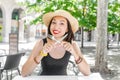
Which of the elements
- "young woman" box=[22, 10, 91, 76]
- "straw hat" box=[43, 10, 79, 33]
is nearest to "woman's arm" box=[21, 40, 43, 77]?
"young woman" box=[22, 10, 91, 76]

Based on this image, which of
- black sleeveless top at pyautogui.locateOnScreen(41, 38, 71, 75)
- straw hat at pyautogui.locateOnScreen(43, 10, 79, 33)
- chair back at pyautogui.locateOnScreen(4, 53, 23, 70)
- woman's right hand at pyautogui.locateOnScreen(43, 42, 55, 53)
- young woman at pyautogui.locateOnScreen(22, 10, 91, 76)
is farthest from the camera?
chair back at pyautogui.locateOnScreen(4, 53, 23, 70)

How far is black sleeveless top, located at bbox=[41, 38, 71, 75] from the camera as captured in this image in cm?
468

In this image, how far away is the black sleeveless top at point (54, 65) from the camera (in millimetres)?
4680

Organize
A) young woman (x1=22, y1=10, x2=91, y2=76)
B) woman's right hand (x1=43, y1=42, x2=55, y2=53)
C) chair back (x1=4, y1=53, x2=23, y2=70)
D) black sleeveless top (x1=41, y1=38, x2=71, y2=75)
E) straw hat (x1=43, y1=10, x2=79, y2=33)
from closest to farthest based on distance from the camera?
woman's right hand (x1=43, y1=42, x2=55, y2=53) < young woman (x1=22, y1=10, x2=91, y2=76) < straw hat (x1=43, y1=10, x2=79, y2=33) < black sleeveless top (x1=41, y1=38, x2=71, y2=75) < chair back (x1=4, y1=53, x2=23, y2=70)

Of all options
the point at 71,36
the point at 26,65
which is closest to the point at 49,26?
the point at 71,36

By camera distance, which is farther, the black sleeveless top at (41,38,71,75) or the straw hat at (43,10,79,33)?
the black sleeveless top at (41,38,71,75)

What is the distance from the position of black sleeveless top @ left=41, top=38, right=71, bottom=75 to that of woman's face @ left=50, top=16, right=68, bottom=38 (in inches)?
18.0

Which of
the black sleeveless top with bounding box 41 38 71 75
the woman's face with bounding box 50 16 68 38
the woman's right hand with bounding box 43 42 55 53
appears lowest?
the black sleeveless top with bounding box 41 38 71 75

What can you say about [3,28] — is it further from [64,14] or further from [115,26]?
[64,14]

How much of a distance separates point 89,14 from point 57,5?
459 centimetres

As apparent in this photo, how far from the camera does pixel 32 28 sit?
2019 inches

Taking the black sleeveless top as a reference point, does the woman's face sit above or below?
above

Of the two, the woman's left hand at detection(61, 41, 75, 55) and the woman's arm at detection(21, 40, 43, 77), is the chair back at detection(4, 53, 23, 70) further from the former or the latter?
the woman's left hand at detection(61, 41, 75, 55)

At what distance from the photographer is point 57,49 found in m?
4.56
